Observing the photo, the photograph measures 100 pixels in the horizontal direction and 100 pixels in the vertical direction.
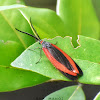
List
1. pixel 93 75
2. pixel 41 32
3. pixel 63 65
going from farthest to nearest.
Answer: pixel 41 32 → pixel 63 65 → pixel 93 75

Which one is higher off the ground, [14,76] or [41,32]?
[41,32]

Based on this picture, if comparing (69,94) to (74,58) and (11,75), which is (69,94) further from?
(11,75)

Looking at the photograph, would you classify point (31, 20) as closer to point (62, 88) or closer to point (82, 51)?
point (82, 51)

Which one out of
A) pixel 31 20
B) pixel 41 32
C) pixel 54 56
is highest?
pixel 31 20

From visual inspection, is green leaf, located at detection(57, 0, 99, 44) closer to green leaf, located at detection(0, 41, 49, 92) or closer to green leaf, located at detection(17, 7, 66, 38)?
green leaf, located at detection(17, 7, 66, 38)

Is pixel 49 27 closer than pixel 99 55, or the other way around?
pixel 99 55

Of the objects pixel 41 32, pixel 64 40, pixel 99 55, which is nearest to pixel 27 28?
pixel 41 32

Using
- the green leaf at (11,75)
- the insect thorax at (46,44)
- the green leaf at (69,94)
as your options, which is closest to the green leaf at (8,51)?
the green leaf at (11,75)

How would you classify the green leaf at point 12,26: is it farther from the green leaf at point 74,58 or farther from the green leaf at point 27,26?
the green leaf at point 74,58

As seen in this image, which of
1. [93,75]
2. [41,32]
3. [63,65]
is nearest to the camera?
[93,75]
